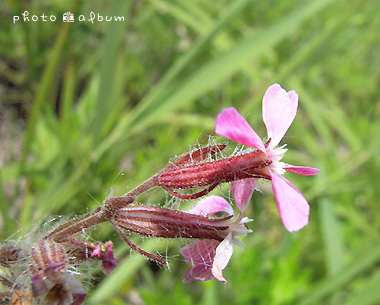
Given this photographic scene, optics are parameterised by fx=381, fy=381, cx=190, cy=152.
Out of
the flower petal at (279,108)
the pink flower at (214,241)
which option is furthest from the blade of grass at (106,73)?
the flower petal at (279,108)

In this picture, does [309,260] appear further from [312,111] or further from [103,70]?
[103,70]

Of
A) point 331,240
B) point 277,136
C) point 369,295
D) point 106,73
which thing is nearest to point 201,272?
point 277,136

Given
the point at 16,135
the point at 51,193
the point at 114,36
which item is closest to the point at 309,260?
the point at 51,193

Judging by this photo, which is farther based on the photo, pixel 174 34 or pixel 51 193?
pixel 174 34

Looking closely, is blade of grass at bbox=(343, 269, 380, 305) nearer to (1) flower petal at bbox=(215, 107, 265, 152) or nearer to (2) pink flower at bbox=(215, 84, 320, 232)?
(2) pink flower at bbox=(215, 84, 320, 232)

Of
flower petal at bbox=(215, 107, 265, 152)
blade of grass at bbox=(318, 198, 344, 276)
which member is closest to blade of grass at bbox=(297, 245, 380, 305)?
blade of grass at bbox=(318, 198, 344, 276)

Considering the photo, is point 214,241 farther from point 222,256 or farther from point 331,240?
point 331,240

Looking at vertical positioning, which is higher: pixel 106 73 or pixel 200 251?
pixel 106 73

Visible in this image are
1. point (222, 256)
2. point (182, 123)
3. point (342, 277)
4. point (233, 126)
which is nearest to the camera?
point (233, 126)
